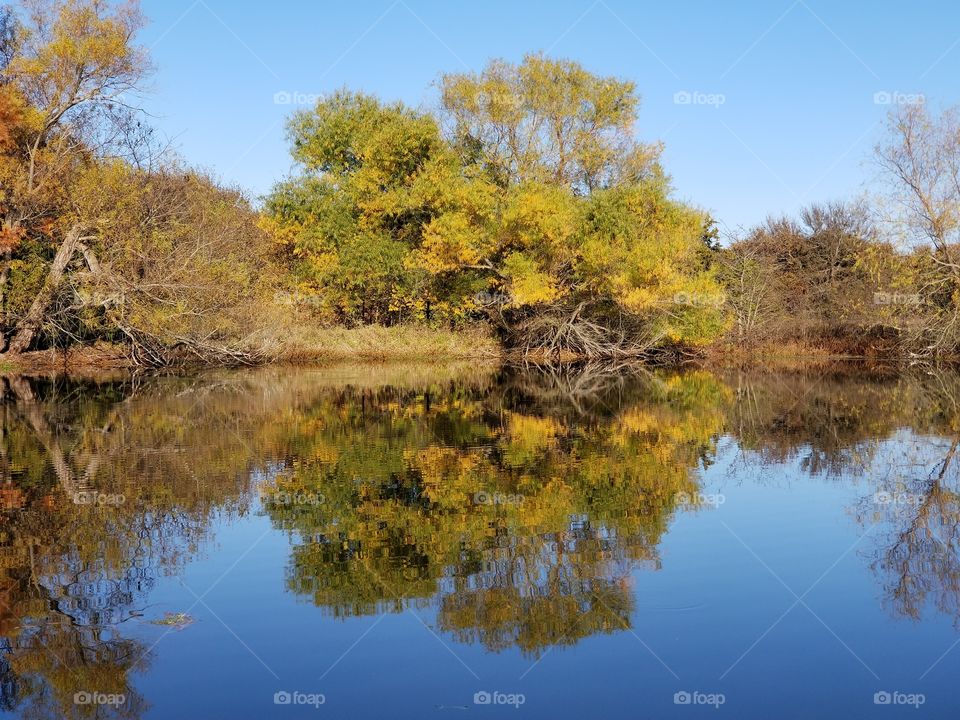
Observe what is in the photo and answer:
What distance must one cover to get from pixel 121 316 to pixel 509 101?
760 inches

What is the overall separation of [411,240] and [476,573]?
34.1 meters

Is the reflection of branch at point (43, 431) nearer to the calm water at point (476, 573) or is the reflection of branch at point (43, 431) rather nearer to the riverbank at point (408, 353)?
the calm water at point (476, 573)

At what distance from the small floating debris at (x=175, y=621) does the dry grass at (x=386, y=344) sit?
30.7m

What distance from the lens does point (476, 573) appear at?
29.0ft

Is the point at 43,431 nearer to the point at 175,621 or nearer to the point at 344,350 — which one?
the point at 175,621

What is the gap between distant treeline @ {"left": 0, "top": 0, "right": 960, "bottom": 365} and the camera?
33531mm

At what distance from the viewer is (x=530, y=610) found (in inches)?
313

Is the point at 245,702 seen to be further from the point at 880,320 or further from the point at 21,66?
the point at 880,320

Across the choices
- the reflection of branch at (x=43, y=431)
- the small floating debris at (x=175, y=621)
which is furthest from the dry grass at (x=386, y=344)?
the small floating debris at (x=175, y=621)

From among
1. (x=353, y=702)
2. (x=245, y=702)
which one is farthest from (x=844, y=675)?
(x=245, y=702)

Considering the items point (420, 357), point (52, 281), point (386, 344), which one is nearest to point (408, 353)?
point (420, 357)

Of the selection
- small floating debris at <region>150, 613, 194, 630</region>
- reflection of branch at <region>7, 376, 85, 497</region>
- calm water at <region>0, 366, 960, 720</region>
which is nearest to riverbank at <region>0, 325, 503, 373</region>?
reflection of branch at <region>7, 376, 85, 497</region>

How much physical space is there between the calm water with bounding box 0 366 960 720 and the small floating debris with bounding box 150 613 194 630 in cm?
2

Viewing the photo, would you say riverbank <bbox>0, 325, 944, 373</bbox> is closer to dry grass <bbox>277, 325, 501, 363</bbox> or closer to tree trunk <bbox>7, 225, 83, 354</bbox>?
dry grass <bbox>277, 325, 501, 363</bbox>
